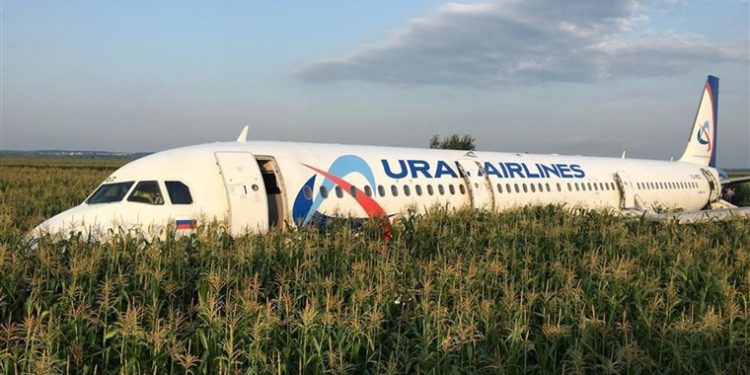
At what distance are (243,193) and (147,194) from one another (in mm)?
1948

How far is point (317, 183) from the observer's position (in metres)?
14.8

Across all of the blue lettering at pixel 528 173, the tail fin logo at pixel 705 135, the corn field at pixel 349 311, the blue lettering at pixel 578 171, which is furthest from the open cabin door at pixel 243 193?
the tail fin logo at pixel 705 135

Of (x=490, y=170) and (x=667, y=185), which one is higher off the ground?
(x=490, y=170)

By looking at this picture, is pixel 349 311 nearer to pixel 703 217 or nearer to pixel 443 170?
pixel 443 170

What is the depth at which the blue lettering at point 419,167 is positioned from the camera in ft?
58.2

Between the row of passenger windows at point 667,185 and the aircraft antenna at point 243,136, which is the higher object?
the aircraft antenna at point 243,136

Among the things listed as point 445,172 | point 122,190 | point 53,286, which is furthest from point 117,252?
point 445,172

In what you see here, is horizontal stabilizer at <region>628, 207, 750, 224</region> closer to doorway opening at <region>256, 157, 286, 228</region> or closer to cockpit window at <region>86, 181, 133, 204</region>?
doorway opening at <region>256, 157, 286, 228</region>

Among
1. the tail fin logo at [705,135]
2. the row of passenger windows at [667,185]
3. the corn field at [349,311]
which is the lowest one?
the corn field at [349,311]

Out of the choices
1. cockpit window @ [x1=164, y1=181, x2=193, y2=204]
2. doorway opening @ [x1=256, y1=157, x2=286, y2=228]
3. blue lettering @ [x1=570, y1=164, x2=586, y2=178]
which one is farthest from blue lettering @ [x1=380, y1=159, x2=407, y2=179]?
blue lettering @ [x1=570, y1=164, x2=586, y2=178]

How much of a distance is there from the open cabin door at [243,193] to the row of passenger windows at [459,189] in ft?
4.13

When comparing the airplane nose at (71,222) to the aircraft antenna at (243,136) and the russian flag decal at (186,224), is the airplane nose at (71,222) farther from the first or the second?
the aircraft antenna at (243,136)

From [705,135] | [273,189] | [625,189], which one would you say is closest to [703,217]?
[625,189]

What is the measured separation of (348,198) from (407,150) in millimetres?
4464
